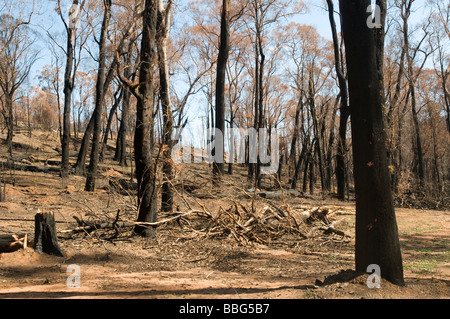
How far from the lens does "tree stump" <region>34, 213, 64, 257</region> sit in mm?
6301

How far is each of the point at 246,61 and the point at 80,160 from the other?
22.0m

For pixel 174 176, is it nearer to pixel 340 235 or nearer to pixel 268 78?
pixel 340 235

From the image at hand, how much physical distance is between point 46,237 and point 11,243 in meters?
0.53

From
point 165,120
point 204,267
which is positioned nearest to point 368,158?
point 204,267

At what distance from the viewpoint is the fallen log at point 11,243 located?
6102mm

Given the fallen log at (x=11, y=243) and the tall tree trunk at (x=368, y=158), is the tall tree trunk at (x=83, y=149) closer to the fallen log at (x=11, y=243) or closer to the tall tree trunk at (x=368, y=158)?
the fallen log at (x=11, y=243)

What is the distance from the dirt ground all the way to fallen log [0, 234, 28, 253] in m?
0.12

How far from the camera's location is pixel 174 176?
29.5 feet

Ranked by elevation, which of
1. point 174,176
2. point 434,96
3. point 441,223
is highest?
point 434,96

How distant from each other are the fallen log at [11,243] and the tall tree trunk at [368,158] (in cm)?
536

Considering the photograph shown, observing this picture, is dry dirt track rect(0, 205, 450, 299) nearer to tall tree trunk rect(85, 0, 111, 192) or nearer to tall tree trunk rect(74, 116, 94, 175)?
tall tree trunk rect(85, 0, 111, 192)

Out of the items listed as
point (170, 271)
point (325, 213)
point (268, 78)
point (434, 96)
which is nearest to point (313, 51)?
point (268, 78)

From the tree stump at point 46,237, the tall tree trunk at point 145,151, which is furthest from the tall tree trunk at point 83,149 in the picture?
the tree stump at point 46,237

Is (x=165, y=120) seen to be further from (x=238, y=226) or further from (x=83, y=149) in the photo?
(x=83, y=149)
